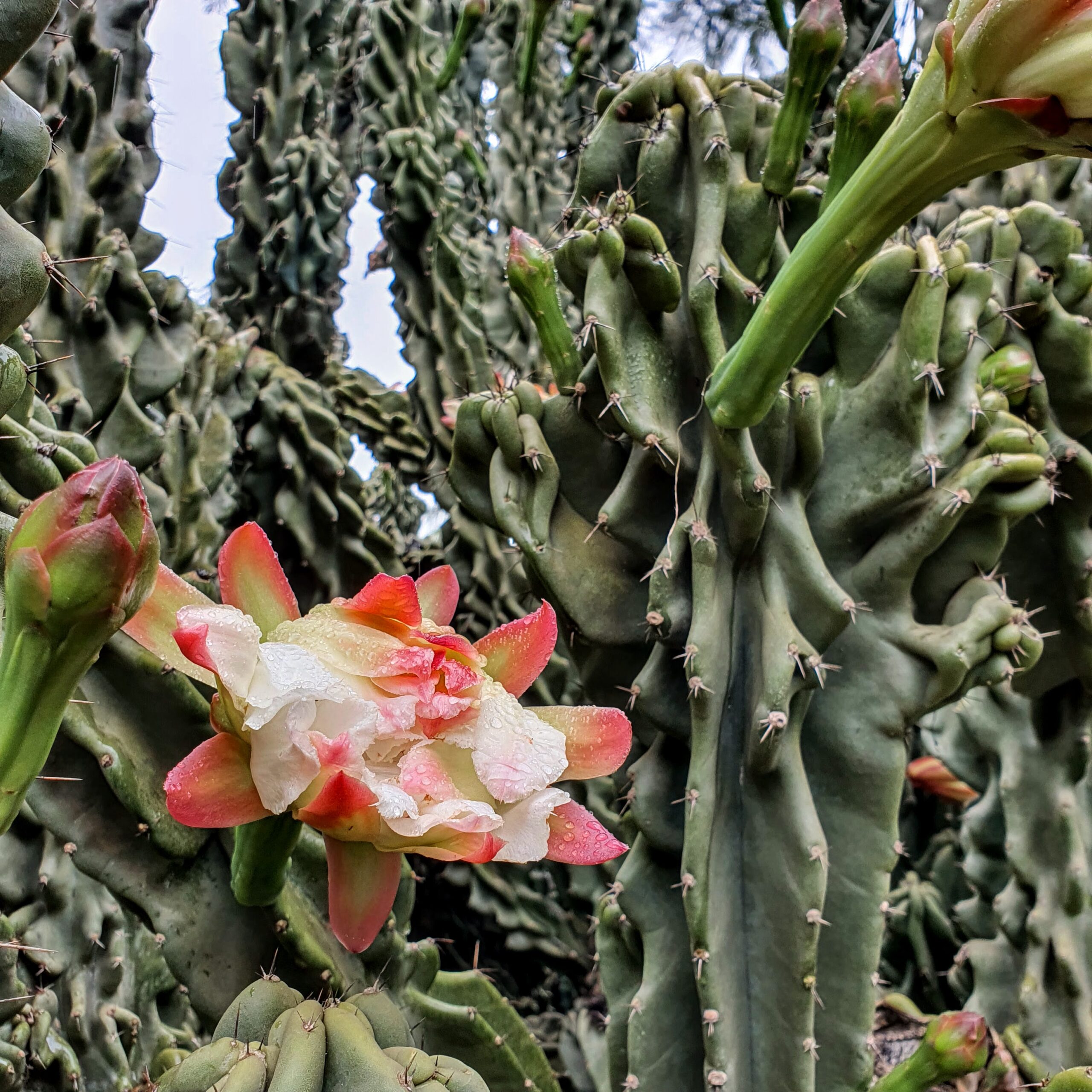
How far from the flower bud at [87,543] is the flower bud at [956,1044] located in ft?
2.73

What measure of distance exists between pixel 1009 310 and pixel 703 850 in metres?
0.77

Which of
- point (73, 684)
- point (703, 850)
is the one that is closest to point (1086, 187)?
point (703, 850)

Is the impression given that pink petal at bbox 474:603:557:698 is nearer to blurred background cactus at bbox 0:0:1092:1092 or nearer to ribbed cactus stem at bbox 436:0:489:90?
blurred background cactus at bbox 0:0:1092:1092

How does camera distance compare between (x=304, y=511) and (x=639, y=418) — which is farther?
(x=304, y=511)

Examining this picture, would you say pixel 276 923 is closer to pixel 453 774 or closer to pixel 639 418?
pixel 453 774

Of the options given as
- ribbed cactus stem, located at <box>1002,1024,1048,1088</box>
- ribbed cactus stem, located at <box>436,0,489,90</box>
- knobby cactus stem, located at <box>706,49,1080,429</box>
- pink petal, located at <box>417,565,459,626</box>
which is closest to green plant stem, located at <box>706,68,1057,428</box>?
knobby cactus stem, located at <box>706,49,1080,429</box>

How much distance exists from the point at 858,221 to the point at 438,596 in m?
0.43

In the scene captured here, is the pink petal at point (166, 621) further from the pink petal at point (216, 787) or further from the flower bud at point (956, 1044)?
the flower bud at point (956, 1044)

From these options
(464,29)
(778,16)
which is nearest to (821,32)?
(778,16)

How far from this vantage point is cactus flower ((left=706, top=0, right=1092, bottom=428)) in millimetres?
600

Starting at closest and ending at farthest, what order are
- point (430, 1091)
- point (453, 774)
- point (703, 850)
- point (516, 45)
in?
point (453, 774), point (430, 1091), point (703, 850), point (516, 45)

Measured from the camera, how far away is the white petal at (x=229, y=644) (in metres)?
0.54

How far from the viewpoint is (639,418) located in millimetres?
1117

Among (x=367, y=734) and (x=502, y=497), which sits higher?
(x=502, y=497)
